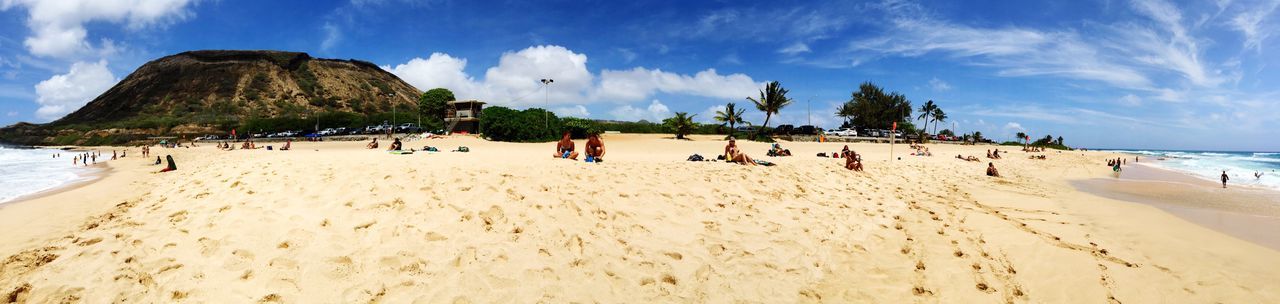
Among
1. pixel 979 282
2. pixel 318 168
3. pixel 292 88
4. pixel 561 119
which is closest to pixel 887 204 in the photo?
pixel 979 282

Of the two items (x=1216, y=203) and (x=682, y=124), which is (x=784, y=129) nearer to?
(x=682, y=124)

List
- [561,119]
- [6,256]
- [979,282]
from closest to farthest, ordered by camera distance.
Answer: [979,282]
[6,256]
[561,119]

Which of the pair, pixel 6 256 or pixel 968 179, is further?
pixel 968 179

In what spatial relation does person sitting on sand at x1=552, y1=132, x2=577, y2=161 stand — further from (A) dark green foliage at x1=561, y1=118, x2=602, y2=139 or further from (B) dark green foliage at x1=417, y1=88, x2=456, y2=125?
(B) dark green foliage at x1=417, y1=88, x2=456, y2=125

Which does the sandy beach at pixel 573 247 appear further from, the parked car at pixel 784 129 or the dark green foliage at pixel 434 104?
the dark green foliage at pixel 434 104

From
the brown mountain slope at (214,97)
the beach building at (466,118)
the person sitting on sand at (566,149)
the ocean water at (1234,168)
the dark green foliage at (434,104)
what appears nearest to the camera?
the person sitting on sand at (566,149)

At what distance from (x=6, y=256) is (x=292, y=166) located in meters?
4.11

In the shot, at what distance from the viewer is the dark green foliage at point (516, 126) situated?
36.0m

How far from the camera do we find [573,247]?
17.8ft

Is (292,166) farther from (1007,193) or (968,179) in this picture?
(968,179)

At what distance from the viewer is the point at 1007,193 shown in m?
12.6

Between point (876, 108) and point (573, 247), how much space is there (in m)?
67.8

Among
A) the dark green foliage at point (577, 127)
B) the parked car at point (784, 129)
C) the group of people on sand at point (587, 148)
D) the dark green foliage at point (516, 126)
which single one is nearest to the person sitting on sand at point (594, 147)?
the group of people on sand at point (587, 148)

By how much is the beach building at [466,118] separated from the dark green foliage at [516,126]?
1829cm
